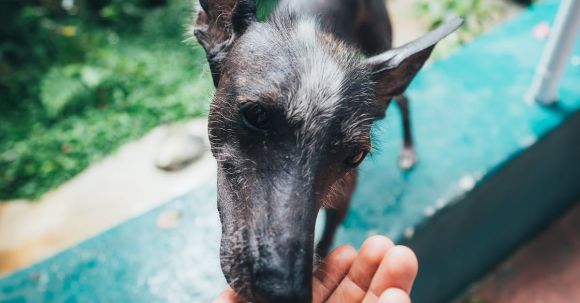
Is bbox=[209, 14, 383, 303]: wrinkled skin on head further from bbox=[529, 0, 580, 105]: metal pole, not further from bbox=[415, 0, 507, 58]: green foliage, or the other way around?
bbox=[415, 0, 507, 58]: green foliage

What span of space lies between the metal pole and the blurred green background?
2.10 metres

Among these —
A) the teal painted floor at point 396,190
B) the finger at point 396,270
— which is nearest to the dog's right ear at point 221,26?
the teal painted floor at point 396,190

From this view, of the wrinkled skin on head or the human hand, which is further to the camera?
the human hand

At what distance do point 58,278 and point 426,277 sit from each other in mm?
2026

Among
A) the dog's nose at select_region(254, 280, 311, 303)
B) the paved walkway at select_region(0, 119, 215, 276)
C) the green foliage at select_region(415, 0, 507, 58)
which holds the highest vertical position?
the dog's nose at select_region(254, 280, 311, 303)

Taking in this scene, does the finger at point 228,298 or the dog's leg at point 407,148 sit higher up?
the finger at point 228,298

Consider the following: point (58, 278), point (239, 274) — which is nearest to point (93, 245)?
point (58, 278)

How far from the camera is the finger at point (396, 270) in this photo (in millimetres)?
1641

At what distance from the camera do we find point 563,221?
3811mm

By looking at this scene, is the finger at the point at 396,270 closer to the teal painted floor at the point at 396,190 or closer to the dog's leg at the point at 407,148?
the teal painted floor at the point at 396,190

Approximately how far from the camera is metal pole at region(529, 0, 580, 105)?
9.29 feet

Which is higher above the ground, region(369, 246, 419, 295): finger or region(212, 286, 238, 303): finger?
region(369, 246, 419, 295): finger

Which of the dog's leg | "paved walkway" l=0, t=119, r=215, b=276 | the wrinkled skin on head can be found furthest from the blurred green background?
the wrinkled skin on head

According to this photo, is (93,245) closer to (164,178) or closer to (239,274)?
(239,274)
